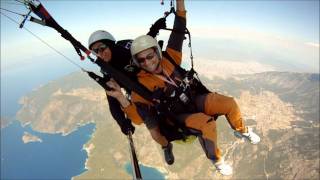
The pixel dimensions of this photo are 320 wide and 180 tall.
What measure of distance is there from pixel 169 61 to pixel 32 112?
216 meters

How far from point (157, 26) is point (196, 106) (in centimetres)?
168

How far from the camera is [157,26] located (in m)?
4.88

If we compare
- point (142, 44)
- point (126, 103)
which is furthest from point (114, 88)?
point (142, 44)

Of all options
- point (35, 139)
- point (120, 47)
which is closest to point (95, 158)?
point (35, 139)

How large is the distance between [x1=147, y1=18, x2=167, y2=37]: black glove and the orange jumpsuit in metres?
0.36

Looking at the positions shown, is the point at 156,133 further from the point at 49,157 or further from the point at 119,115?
the point at 49,157

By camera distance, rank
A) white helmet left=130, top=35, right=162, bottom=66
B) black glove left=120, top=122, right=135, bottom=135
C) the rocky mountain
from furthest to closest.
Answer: the rocky mountain, black glove left=120, top=122, right=135, bottom=135, white helmet left=130, top=35, right=162, bottom=66

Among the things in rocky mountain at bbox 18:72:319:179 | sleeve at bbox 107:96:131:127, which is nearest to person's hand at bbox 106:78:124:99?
sleeve at bbox 107:96:131:127

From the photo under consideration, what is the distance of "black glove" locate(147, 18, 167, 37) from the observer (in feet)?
15.9

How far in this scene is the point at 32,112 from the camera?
196 m

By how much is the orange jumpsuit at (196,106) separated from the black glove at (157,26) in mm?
364

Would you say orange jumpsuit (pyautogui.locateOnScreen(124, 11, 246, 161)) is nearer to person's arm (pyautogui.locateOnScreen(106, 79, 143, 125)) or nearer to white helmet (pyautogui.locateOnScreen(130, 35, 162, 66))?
person's arm (pyautogui.locateOnScreen(106, 79, 143, 125))

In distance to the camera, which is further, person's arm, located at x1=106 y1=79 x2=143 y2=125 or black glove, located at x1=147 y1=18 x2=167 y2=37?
black glove, located at x1=147 y1=18 x2=167 y2=37

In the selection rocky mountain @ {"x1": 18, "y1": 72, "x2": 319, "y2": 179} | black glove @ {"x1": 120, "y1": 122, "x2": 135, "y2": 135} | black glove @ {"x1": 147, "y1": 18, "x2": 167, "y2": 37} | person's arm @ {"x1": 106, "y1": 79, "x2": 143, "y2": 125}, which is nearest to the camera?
person's arm @ {"x1": 106, "y1": 79, "x2": 143, "y2": 125}
